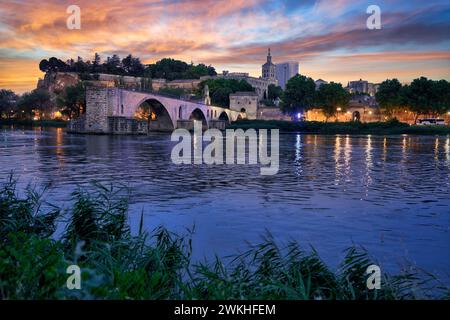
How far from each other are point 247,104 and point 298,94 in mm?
31413

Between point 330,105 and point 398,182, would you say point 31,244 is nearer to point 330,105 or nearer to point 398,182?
point 398,182

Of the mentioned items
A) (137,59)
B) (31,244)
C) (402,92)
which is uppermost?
(137,59)

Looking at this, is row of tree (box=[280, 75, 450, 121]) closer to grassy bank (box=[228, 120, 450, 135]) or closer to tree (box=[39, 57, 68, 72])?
grassy bank (box=[228, 120, 450, 135])

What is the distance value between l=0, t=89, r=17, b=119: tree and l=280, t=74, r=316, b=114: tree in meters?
78.1

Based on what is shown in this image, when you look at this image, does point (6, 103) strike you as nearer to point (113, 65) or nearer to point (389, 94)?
point (113, 65)

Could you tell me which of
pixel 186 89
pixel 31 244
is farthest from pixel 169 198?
pixel 186 89

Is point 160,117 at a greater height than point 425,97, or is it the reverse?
point 425,97

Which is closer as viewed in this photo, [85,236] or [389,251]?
[85,236]

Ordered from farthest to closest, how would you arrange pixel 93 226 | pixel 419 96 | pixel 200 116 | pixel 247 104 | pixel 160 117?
pixel 247 104 → pixel 200 116 → pixel 419 96 → pixel 160 117 → pixel 93 226

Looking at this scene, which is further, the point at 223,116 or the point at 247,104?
the point at 247,104

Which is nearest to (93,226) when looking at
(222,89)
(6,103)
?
(6,103)

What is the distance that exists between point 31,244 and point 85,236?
7.24 feet

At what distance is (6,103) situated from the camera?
144m

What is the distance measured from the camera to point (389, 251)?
969 centimetres
